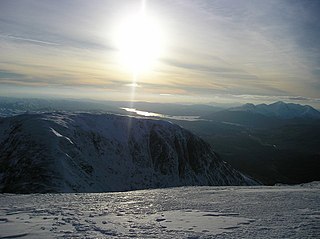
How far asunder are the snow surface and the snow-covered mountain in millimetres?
26965

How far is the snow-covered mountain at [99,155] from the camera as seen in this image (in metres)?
45.5

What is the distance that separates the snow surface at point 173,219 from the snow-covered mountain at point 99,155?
26965 millimetres

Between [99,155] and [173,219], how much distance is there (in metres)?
52.8

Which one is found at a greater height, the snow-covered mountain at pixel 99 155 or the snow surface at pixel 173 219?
the snow surface at pixel 173 219

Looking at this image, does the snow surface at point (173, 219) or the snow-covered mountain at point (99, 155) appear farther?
the snow-covered mountain at point (99, 155)

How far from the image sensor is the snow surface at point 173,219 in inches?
390

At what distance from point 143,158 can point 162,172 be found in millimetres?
5463

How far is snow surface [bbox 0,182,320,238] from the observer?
32.5 feet

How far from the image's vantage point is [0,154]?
5772 centimetres

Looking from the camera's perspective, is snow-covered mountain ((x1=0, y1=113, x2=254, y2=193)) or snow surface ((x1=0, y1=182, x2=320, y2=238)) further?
snow-covered mountain ((x1=0, y1=113, x2=254, y2=193))

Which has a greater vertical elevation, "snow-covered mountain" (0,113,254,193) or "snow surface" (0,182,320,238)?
"snow surface" (0,182,320,238)

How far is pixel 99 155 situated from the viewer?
63.1 meters

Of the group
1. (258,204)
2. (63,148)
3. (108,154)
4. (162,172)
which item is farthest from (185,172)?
(258,204)

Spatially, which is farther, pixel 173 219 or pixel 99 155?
pixel 99 155
